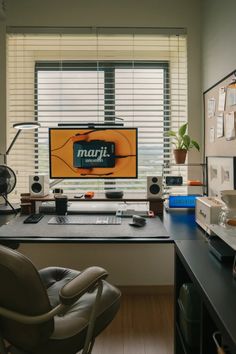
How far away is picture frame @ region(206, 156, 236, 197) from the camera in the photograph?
6.63 ft

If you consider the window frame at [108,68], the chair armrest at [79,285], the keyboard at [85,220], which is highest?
the window frame at [108,68]

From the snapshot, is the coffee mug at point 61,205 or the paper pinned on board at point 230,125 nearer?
the paper pinned on board at point 230,125

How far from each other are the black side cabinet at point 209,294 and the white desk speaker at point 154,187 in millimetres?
713

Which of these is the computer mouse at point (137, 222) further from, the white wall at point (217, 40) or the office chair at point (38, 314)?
the white wall at point (217, 40)

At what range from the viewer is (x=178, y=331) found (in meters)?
1.68

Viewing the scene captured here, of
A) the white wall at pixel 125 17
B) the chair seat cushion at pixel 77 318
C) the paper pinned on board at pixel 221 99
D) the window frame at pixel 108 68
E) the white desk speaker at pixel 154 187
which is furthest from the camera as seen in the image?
the window frame at pixel 108 68

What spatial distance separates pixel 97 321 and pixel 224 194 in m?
0.78

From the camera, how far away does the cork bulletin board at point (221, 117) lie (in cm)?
204

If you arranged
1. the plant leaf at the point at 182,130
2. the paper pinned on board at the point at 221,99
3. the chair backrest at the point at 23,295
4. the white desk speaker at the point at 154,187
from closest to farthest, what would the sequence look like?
the chair backrest at the point at 23,295 < the paper pinned on board at the point at 221,99 < the white desk speaker at the point at 154,187 < the plant leaf at the point at 182,130

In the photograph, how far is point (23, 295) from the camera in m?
1.11

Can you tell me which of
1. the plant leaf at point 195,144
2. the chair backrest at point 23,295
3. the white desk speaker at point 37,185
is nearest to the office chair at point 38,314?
the chair backrest at point 23,295

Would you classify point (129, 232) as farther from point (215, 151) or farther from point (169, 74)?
point (169, 74)

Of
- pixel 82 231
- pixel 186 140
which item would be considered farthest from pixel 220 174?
pixel 82 231

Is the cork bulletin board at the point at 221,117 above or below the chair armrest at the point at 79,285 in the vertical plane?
above
